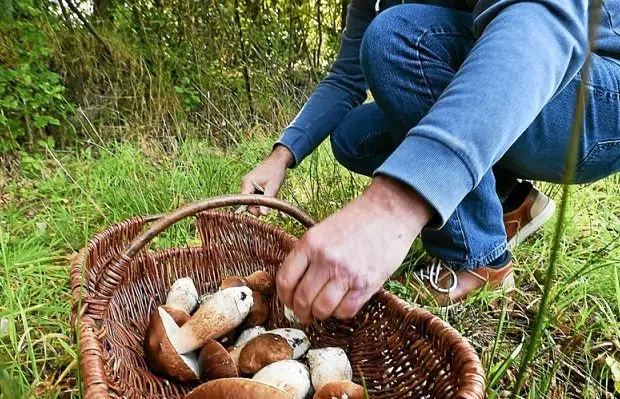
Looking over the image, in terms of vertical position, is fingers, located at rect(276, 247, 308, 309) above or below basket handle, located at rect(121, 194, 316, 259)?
above

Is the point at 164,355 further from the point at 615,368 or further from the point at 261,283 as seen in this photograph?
the point at 615,368

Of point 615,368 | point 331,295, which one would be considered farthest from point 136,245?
point 615,368

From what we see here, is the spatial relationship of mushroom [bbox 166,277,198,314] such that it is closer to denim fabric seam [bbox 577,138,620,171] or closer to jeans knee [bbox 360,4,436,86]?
jeans knee [bbox 360,4,436,86]

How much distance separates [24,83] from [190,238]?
1.43 m

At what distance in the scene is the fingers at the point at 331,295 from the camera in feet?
1.86

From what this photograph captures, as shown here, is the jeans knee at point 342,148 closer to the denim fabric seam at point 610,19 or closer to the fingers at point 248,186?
the fingers at point 248,186

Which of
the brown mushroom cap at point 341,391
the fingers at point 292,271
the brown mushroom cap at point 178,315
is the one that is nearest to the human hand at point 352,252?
the fingers at point 292,271

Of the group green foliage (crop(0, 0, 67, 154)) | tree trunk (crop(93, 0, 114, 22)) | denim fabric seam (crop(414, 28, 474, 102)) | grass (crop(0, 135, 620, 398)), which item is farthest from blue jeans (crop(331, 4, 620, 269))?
tree trunk (crop(93, 0, 114, 22))

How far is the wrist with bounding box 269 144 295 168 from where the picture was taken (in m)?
1.30

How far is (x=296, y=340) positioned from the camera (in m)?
0.96

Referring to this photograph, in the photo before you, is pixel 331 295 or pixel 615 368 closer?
pixel 331 295

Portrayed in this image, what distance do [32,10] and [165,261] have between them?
1.98m

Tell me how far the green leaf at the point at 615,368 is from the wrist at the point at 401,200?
22.9 inches

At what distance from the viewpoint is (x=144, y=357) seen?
95cm
